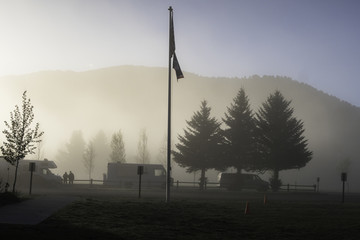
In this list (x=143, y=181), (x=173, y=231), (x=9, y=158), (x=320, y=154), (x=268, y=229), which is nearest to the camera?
(x=173, y=231)

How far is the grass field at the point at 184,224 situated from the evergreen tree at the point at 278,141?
29340 mm

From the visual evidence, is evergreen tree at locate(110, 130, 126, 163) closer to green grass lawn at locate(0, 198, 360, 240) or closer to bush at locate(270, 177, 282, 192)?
bush at locate(270, 177, 282, 192)

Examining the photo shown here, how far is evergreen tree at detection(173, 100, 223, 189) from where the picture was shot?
5216 cm

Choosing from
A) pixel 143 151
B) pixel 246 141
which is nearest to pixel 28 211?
pixel 246 141

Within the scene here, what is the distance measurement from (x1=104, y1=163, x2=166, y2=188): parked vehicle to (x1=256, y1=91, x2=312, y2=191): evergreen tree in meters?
12.1

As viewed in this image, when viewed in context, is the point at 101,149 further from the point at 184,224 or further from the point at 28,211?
the point at 184,224

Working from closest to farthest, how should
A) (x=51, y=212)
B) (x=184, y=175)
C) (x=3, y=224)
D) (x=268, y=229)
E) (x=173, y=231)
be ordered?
1. (x=3, y=224)
2. (x=173, y=231)
3. (x=268, y=229)
4. (x=51, y=212)
5. (x=184, y=175)

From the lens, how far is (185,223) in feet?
53.0

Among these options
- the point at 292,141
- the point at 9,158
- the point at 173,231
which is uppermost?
the point at 292,141

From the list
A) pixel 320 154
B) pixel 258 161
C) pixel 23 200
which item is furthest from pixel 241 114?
pixel 320 154

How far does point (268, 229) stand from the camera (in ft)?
49.9

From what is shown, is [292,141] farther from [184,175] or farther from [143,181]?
[184,175]

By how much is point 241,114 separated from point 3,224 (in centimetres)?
4212

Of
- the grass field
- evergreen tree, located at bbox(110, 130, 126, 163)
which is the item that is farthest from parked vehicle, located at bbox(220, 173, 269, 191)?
evergreen tree, located at bbox(110, 130, 126, 163)
